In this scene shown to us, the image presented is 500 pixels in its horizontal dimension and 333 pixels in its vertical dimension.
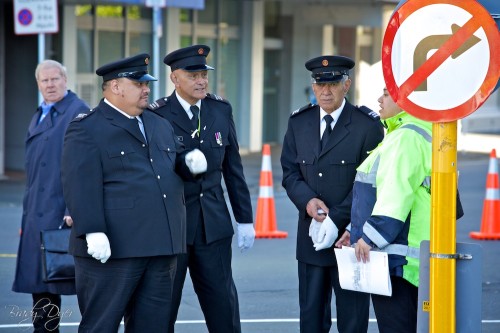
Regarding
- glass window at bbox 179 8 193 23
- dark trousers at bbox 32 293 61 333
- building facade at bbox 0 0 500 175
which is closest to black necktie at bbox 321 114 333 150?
dark trousers at bbox 32 293 61 333

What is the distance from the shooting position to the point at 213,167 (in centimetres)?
705

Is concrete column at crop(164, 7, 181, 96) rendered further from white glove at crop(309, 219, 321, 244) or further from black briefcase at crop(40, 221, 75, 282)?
white glove at crop(309, 219, 321, 244)

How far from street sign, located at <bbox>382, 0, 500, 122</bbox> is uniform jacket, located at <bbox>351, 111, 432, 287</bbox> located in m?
0.62

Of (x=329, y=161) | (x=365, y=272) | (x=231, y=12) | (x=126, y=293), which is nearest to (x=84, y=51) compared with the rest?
(x=231, y=12)

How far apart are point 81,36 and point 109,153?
47.6 feet

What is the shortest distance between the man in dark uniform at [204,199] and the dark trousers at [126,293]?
0.77 metres

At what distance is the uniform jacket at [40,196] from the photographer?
757cm

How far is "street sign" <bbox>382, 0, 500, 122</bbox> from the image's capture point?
484 cm

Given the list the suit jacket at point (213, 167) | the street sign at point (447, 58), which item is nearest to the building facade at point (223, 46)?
the suit jacket at point (213, 167)

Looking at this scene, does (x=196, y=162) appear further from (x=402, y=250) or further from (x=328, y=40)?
(x=328, y=40)

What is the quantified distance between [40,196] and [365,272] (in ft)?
9.30

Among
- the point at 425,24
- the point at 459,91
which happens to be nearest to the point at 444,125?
the point at 459,91

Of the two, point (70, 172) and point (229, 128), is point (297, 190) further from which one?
point (70, 172)

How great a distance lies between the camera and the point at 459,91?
486 cm
